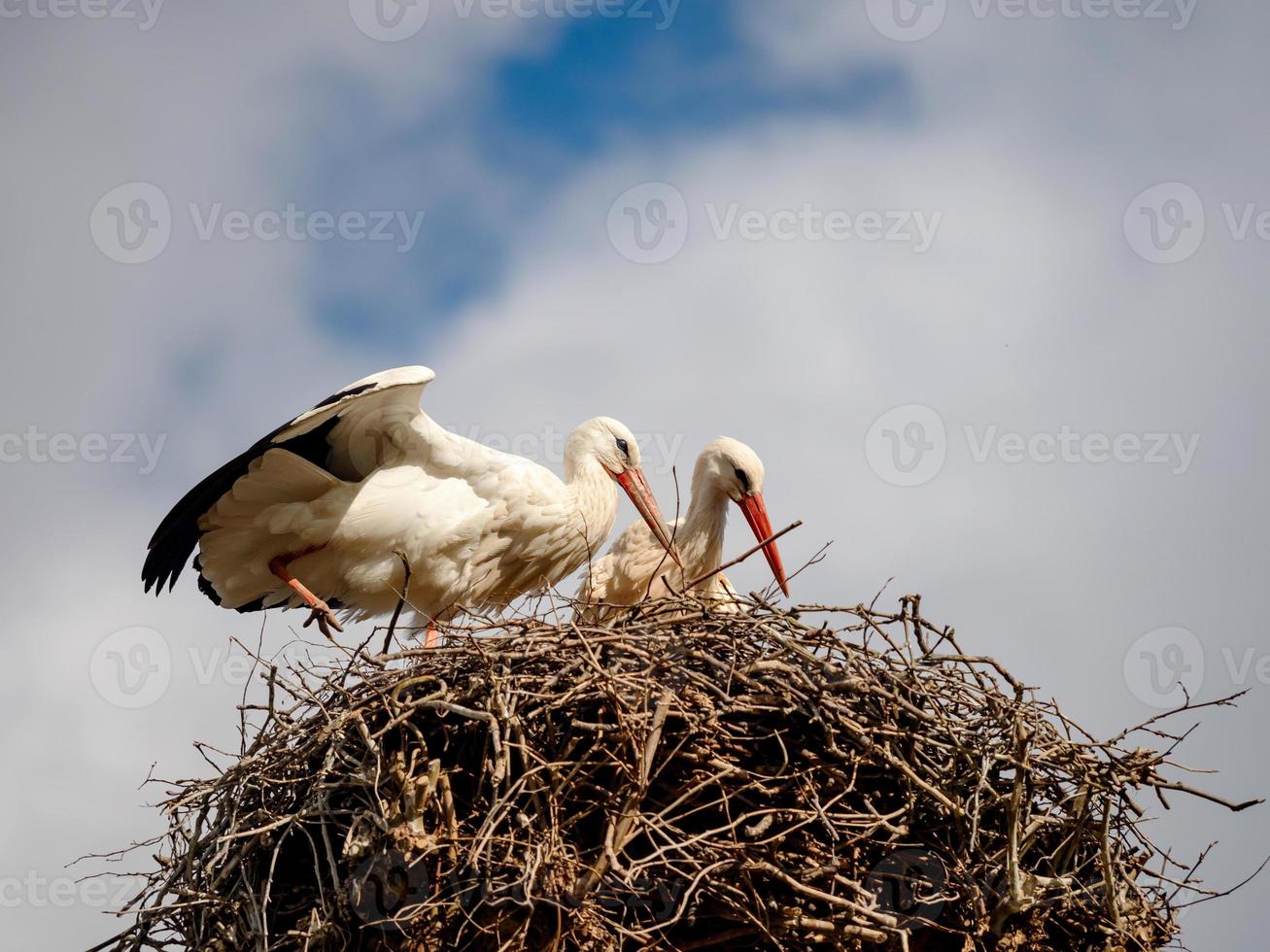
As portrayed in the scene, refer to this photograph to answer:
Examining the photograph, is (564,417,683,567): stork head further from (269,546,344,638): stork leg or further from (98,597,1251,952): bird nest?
(98,597,1251,952): bird nest

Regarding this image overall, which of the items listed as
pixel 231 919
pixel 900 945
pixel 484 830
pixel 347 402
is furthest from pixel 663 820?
pixel 347 402

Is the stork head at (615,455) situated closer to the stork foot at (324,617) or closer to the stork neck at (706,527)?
the stork neck at (706,527)

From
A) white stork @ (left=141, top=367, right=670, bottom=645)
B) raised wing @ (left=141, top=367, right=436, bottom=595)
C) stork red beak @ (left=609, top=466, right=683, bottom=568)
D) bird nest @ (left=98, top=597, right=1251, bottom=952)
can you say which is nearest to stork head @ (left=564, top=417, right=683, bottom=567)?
stork red beak @ (left=609, top=466, right=683, bottom=568)

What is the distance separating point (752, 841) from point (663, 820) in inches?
8.7

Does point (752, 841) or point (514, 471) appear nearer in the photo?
point (752, 841)

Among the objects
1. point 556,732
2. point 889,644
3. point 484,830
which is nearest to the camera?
point 484,830

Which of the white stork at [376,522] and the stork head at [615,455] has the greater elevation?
the stork head at [615,455]

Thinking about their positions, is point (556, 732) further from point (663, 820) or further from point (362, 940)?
point (362, 940)

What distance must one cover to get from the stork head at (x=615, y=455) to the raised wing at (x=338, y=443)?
A: 2.31 ft

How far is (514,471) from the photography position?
5445 millimetres

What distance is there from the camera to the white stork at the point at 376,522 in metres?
5.18

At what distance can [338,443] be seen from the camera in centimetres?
532

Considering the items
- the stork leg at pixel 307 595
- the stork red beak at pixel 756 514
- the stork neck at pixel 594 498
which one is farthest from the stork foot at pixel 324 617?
the stork red beak at pixel 756 514

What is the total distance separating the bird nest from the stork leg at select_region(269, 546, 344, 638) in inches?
58.6
